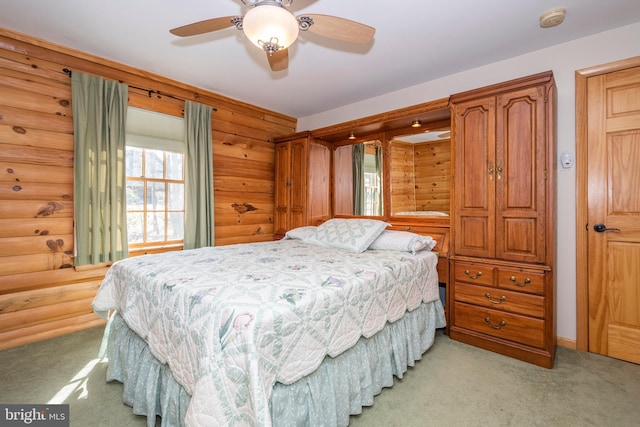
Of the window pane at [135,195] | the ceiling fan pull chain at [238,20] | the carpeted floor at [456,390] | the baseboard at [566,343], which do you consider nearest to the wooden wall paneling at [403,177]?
the carpeted floor at [456,390]

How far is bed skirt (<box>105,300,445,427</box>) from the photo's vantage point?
4.16 feet

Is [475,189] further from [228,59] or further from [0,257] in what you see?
[0,257]

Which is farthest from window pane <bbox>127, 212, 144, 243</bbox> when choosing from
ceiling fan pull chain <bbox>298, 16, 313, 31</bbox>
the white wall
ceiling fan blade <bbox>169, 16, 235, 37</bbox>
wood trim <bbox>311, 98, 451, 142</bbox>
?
the white wall

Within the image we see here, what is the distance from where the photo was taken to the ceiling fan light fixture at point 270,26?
4.75 ft

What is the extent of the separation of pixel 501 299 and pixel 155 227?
3300mm

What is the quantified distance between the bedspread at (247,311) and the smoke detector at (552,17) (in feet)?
6.32

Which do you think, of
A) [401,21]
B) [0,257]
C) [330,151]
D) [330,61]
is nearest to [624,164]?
[401,21]

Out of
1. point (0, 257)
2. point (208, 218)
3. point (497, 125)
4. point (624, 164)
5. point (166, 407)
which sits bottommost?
point (166, 407)

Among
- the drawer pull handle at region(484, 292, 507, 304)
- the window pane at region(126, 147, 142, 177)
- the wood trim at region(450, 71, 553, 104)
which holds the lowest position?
the drawer pull handle at region(484, 292, 507, 304)

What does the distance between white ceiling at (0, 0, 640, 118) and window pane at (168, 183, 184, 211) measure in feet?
3.78

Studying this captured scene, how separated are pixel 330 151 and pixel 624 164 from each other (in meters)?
2.81

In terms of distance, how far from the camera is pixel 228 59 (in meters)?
2.69

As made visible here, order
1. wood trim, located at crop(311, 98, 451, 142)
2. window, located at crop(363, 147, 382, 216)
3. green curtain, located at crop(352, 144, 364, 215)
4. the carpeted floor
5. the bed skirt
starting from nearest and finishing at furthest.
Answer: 1. the bed skirt
2. the carpeted floor
3. wood trim, located at crop(311, 98, 451, 142)
4. window, located at crop(363, 147, 382, 216)
5. green curtain, located at crop(352, 144, 364, 215)

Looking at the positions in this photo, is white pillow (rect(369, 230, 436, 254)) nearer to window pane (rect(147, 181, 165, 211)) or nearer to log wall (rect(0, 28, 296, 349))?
window pane (rect(147, 181, 165, 211))
